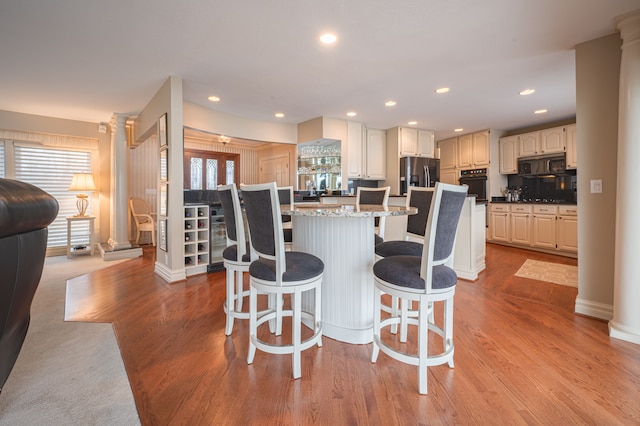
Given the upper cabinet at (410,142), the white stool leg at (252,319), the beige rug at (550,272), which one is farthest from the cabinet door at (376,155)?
the white stool leg at (252,319)

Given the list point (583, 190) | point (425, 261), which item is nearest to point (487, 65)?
point (583, 190)

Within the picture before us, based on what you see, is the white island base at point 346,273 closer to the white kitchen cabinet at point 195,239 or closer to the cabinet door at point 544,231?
the white kitchen cabinet at point 195,239

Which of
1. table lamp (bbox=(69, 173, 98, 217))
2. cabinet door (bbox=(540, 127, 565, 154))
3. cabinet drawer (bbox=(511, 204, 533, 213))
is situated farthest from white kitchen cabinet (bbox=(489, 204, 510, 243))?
table lamp (bbox=(69, 173, 98, 217))

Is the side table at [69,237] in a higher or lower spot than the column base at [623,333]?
higher

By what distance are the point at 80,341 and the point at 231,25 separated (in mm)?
2655

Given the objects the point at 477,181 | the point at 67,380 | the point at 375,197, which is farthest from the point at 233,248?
the point at 477,181

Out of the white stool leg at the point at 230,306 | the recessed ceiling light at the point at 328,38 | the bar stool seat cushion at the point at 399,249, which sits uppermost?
the recessed ceiling light at the point at 328,38

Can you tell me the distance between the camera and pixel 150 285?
335cm

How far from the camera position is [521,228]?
17.7 feet

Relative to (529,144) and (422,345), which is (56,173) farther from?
(529,144)

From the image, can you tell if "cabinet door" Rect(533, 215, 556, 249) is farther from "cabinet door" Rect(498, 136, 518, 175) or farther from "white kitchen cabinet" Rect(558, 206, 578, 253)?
"cabinet door" Rect(498, 136, 518, 175)

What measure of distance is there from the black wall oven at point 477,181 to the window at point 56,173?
24.8 feet

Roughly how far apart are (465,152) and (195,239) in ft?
19.0

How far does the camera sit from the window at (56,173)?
483 cm
